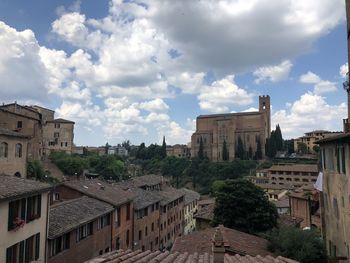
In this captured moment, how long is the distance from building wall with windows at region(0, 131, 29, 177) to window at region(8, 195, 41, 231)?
50.3 feet

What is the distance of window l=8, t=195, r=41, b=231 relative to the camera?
15.2 metres

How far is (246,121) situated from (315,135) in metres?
28.6

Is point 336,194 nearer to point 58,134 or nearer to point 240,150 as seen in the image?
point 58,134

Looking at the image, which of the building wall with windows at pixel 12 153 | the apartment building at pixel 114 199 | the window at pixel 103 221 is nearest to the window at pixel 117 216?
the apartment building at pixel 114 199

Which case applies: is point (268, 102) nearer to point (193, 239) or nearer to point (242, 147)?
point (242, 147)

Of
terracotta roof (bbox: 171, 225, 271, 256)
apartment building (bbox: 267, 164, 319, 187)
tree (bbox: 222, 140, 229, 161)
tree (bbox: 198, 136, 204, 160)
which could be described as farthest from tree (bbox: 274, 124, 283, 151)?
terracotta roof (bbox: 171, 225, 271, 256)

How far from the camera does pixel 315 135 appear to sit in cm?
14125

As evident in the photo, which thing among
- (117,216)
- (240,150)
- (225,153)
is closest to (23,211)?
(117,216)

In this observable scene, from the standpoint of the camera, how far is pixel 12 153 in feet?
108

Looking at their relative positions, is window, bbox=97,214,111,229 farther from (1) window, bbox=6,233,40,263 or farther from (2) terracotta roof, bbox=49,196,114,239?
(1) window, bbox=6,233,40,263

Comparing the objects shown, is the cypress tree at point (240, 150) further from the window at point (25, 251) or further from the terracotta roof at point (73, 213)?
the window at point (25, 251)

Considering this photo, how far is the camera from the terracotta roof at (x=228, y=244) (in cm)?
1910

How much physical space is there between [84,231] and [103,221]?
314 cm

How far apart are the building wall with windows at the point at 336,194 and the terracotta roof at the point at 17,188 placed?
1442 centimetres
